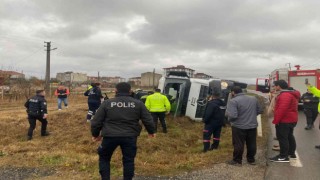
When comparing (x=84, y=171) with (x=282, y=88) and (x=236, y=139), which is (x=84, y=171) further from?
(x=282, y=88)

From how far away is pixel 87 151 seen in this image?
8.80 m

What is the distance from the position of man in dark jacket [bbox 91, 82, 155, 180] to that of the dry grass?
0.99 meters

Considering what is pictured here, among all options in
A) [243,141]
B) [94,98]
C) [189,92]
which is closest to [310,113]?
[189,92]

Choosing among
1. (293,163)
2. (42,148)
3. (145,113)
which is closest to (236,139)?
(293,163)

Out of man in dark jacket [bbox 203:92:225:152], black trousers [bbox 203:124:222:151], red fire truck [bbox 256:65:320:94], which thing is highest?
red fire truck [bbox 256:65:320:94]

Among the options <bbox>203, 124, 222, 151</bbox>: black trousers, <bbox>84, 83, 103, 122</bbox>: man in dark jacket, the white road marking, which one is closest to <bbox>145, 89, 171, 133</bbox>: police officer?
<bbox>84, 83, 103, 122</bbox>: man in dark jacket

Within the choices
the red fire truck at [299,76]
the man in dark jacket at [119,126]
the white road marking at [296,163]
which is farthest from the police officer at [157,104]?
the red fire truck at [299,76]

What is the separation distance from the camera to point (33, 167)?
7160 millimetres

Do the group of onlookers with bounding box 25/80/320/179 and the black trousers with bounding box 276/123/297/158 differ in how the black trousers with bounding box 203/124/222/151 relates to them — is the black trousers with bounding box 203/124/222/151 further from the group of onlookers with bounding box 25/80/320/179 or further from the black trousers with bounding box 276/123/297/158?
the black trousers with bounding box 276/123/297/158

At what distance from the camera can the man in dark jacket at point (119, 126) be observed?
5418mm

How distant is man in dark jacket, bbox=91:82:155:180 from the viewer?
17.8 ft

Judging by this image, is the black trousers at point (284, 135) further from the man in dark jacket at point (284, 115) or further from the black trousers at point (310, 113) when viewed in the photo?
the black trousers at point (310, 113)

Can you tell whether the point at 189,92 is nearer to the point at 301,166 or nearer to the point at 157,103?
the point at 157,103

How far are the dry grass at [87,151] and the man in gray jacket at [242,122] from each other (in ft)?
1.94
